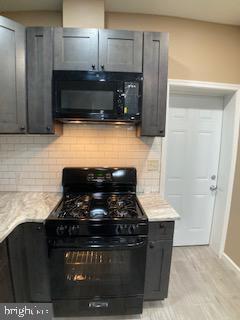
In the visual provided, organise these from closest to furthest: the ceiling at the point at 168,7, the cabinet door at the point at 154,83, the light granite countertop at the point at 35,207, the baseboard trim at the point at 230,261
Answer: the light granite countertop at the point at 35,207, the cabinet door at the point at 154,83, the ceiling at the point at 168,7, the baseboard trim at the point at 230,261

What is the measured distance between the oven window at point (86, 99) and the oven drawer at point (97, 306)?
1.61m

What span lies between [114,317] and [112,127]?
176 centimetres

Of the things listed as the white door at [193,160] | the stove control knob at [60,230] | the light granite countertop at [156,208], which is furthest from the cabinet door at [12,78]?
the white door at [193,160]

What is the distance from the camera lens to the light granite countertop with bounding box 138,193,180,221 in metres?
1.64

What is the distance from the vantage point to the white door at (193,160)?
253cm

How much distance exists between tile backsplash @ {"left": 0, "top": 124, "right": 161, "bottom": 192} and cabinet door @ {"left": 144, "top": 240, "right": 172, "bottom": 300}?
0.85 metres

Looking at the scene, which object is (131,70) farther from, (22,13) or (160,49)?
(22,13)

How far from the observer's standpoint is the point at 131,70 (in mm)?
1738

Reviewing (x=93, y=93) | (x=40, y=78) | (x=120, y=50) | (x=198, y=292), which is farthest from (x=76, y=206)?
(x=198, y=292)

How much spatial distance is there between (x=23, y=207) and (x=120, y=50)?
1.59 metres

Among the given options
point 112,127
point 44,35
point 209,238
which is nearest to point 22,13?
point 44,35

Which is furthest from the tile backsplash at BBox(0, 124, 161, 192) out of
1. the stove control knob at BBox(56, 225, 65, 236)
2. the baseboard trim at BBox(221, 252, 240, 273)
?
the baseboard trim at BBox(221, 252, 240, 273)

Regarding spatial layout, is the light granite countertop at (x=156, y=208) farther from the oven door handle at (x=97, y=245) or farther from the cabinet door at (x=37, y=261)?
the cabinet door at (x=37, y=261)

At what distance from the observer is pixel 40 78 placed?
172 cm
